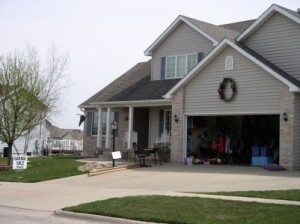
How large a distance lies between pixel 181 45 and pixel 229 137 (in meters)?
5.98

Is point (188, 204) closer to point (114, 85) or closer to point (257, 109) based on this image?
point (257, 109)

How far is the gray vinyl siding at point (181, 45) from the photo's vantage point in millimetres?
26422

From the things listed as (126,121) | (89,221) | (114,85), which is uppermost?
(114,85)

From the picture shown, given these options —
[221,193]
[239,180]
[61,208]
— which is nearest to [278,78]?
[239,180]

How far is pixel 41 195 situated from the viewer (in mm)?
15922

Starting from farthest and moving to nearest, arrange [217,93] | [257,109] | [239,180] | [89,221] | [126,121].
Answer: [126,121]
[217,93]
[257,109]
[239,180]
[89,221]

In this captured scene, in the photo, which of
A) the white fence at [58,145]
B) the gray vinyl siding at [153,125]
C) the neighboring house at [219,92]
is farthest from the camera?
the white fence at [58,145]

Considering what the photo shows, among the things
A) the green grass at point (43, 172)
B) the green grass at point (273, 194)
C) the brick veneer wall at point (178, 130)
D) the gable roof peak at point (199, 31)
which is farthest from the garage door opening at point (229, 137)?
the green grass at point (273, 194)

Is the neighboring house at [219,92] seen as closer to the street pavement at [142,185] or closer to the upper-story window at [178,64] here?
the upper-story window at [178,64]

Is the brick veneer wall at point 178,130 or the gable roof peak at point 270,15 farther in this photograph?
the brick veneer wall at point 178,130

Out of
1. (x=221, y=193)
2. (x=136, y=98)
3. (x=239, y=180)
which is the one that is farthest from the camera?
(x=136, y=98)

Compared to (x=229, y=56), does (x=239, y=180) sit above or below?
below

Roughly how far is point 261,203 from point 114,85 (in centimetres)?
2060

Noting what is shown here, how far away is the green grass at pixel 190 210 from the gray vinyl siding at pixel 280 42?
10.7 meters
